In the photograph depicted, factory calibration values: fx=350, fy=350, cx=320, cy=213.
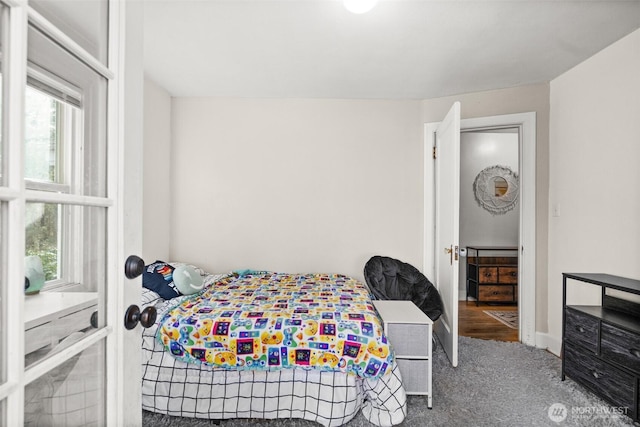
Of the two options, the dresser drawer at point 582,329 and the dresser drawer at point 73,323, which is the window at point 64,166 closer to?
the dresser drawer at point 73,323

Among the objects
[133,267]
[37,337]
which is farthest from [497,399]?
[37,337]

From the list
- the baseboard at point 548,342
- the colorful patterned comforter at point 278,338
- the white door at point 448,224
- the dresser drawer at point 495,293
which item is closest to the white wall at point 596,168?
the baseboard at point 548,342

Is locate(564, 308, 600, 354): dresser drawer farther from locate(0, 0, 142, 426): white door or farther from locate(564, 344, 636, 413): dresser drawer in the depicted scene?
locate(0, 0, 142, 426): white door

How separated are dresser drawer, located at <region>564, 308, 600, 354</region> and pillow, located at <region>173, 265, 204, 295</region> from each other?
106 inches

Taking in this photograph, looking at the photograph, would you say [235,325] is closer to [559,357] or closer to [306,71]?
[306,71]

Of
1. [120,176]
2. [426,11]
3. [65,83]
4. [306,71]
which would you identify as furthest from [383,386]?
[306,71]

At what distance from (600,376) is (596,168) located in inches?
58.3

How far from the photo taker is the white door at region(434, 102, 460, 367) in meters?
2.72

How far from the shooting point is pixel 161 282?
249 centimetres

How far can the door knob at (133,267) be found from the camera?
0.90m

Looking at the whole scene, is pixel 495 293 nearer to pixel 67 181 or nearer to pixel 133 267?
pixel 133 267

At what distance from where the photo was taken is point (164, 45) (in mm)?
2598

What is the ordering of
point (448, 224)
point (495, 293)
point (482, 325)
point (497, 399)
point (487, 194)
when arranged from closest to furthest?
1. point (497, 399)
2. point (448, 224)
3. point (482, 325)
4. point (495, 293)
5. point (487, 194)

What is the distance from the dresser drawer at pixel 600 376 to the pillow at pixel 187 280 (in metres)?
2.71
